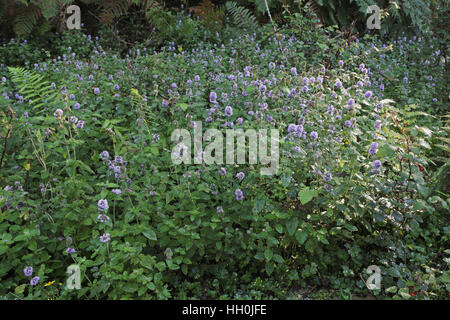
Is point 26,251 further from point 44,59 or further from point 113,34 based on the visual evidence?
point 113,34

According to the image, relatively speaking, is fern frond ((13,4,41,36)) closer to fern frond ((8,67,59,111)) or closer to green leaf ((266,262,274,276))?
fern frond ((8,67,59,111))

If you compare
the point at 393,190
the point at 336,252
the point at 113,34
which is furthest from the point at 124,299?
the point at 113,34

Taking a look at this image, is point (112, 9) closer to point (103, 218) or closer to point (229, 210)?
point (229, 210)

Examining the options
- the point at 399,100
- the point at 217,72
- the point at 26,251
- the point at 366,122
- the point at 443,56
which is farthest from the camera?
the point at 443,56

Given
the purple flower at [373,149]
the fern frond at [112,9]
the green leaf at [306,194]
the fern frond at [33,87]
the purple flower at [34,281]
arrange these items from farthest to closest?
the fern frond at [112,9] → the fern frond at [33,87] → the purple flower at [373,149] → the green leaf at [306,194] → the purple flower at [34,281]

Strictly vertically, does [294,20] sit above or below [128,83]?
above

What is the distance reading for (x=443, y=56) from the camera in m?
5.86

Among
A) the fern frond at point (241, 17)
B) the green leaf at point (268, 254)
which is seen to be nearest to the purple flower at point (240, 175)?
the green leaf at point (268, 254)

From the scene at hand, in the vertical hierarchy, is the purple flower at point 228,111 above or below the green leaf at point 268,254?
above

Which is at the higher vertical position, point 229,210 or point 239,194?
point 239,194

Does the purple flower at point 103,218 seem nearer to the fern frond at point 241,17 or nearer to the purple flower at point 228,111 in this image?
the purple flower at point 228,111

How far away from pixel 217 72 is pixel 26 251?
8.74 feet

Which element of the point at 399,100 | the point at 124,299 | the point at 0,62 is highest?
the point at 0,62

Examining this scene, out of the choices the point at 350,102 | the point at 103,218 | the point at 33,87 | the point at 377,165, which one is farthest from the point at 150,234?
the point at 33,87
